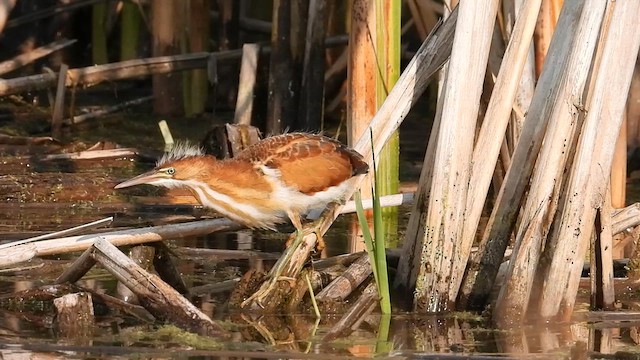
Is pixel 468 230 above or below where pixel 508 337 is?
above

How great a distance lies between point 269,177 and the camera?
209 inches

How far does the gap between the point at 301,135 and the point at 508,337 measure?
4.49ft

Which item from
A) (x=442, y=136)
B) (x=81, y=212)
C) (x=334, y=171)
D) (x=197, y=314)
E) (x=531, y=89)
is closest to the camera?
(x=197, y=314)

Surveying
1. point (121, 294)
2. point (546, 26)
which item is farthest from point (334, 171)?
point (546, 26)

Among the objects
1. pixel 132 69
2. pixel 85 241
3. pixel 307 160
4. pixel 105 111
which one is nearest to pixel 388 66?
pixel 307 160

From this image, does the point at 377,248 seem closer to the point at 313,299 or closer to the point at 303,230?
the point at 313,299

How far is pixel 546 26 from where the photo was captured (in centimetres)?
625

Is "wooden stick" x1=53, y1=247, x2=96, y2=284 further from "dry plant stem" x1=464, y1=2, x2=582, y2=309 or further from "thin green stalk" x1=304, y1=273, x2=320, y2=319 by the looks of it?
"dry plant stem" x1=464, y1=2, x2=582, y2=309

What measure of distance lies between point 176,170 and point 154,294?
0.60 metres

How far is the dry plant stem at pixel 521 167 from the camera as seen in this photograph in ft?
16.3

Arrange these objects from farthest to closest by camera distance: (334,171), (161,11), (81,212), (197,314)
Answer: (161,11) → (81,212) → (334,171) → (197,314)

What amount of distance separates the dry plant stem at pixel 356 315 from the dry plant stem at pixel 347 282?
0.07 metres

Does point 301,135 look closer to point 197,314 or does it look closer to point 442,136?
point 442,136

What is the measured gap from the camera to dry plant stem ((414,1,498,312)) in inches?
197
